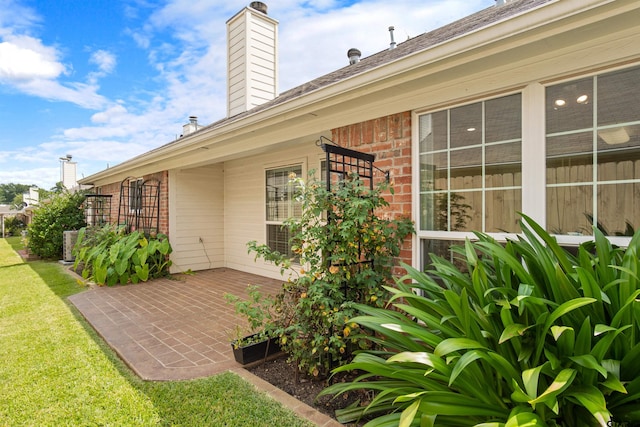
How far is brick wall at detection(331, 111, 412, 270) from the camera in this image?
3.03 meters

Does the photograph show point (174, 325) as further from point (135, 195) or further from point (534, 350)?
point (135, 195)

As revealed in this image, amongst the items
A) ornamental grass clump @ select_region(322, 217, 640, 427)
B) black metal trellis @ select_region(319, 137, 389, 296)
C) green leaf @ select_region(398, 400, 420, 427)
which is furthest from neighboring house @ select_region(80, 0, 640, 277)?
green leaf @ select_region(398, 400, 420, 427)

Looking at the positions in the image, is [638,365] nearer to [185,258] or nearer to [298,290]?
[298,290]

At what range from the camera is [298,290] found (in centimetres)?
295

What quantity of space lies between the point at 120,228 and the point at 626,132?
8.55m

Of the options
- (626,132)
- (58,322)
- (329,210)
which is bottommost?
(58,322)

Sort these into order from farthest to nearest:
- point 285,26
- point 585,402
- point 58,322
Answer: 1. point 285,26
2. point 58,322
3. point 585,402

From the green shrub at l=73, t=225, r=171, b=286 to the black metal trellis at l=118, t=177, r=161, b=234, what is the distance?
0.66 meters

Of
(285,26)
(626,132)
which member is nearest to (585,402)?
(626,132)

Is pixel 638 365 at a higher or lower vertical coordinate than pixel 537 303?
lower

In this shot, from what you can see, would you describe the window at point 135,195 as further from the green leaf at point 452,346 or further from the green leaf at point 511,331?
the green leaf at point 511,331

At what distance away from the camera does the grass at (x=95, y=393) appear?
7.26 ft

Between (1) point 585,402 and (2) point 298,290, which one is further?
(2) point 298,290

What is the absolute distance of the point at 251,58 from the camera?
7.70 m
